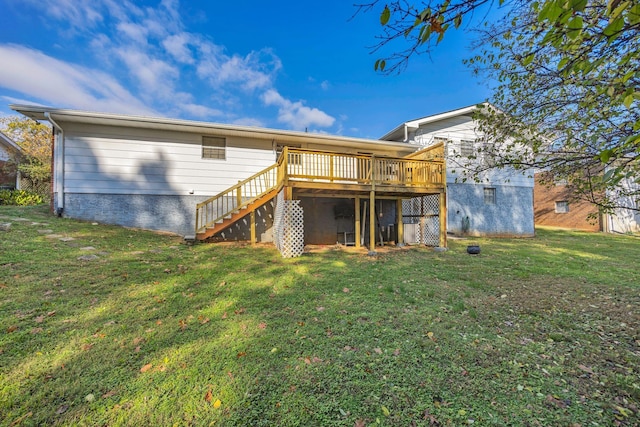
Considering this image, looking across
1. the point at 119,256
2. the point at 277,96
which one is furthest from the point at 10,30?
the point at 277,96

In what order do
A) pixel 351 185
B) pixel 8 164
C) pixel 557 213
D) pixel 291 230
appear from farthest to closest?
pixel 557 213 < pixel 8 164 < pixel 351 185 < pixel 291 230

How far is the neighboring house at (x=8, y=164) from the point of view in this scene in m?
15.4

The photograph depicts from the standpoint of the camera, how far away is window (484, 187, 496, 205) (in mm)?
13242

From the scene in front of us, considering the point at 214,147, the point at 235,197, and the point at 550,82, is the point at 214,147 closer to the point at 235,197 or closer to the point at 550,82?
the point at 235,197

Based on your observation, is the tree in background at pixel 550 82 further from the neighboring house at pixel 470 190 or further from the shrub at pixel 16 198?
the shrub at pixel 16 198

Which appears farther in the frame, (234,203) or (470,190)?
(470,190)

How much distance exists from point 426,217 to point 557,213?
16.3 m

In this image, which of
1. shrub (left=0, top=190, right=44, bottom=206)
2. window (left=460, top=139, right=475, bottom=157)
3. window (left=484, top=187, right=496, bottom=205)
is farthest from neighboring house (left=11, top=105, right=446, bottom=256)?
shrub (left=0, top=190, right=44, bottom=206)

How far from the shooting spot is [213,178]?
973 centimetres

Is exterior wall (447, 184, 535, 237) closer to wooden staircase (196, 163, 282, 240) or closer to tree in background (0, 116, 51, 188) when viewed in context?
wooden staircase (196, 163, 282, 240)

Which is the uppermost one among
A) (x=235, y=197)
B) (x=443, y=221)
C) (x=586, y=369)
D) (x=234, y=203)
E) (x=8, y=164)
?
(x=8, y=164)

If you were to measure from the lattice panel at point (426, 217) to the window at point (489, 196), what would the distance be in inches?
201

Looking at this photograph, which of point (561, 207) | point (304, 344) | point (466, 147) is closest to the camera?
point (304, 344)

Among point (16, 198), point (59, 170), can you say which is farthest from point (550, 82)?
point (16, 198)
